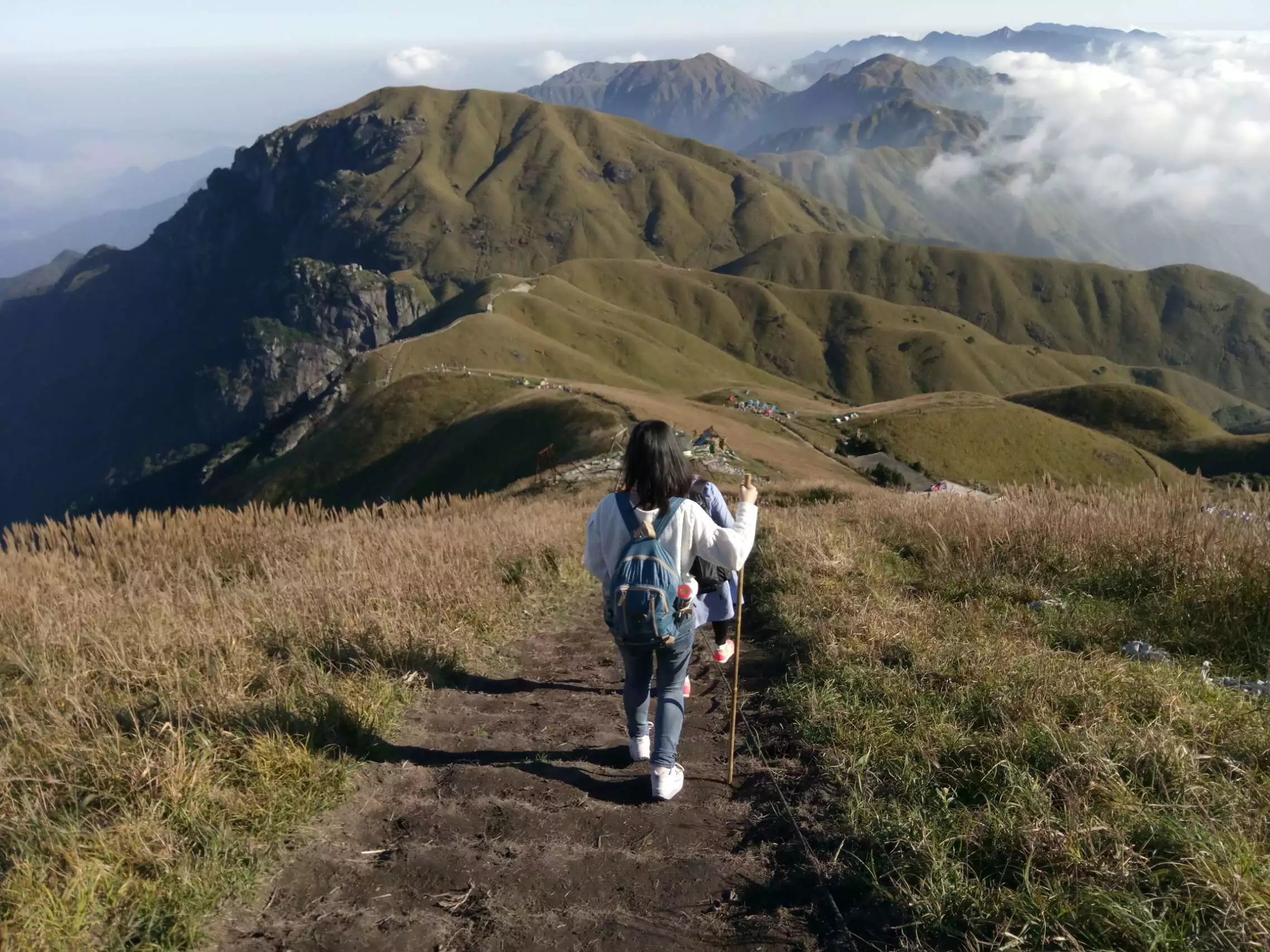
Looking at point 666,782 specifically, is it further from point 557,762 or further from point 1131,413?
point 1131,413

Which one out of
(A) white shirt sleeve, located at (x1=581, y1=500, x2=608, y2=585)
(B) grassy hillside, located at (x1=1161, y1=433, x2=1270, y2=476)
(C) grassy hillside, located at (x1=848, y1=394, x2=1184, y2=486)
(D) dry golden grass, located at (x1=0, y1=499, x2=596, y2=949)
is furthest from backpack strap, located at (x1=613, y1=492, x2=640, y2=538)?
(B) grassy hillside, located at (x1=1161, y1=433, x2=1270, y2=476)

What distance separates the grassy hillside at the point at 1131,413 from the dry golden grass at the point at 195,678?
9088 cm

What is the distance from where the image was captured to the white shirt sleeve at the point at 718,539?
432 centimetres

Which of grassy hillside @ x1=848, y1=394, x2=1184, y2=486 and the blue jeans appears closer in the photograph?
the blue jeans

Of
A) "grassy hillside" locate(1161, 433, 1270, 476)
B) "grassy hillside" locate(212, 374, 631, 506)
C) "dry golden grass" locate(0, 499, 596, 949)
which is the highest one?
"dry golden grass" locate(0, 499, 596, 949)

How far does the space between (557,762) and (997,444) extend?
221 feet

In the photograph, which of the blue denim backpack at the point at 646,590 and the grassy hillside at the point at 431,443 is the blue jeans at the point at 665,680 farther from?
the grassy hillside at the point at 431,443

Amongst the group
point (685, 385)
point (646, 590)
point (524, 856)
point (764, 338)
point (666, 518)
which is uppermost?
point (666, 518)

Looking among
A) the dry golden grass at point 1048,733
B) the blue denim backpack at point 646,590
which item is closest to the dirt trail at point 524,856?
the dry golden grass at point 1048,733

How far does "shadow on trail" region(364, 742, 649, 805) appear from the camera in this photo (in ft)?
15.1

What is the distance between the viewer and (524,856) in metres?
3.98

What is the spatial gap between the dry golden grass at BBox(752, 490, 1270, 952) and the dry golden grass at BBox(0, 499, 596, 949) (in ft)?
9.02

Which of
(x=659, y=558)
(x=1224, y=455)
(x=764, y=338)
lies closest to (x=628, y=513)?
(x=659, y=558)

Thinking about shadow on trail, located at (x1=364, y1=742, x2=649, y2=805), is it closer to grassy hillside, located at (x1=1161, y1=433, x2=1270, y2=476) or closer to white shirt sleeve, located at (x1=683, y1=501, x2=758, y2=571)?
white shirt sleeve, located at (x1=683, y1=501, x2=758, y2=571)
